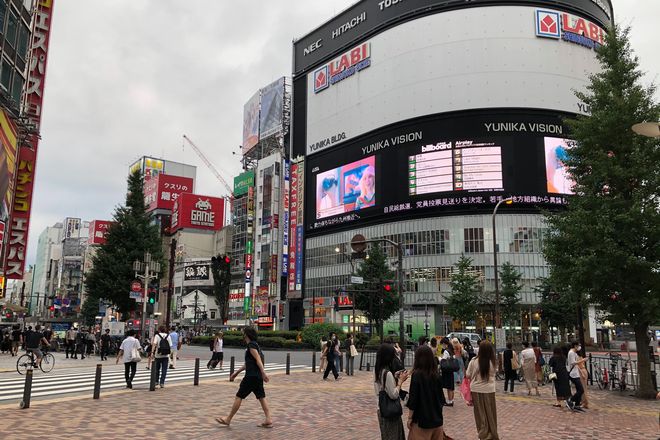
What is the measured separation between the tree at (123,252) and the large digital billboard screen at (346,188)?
38.4 meters

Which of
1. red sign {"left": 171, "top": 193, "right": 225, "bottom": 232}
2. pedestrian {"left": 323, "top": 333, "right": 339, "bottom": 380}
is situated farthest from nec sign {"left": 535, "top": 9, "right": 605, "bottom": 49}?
red sign {"left": 171, "top": 193, "right": 225, "bottom": 232}

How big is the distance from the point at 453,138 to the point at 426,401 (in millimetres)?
63842

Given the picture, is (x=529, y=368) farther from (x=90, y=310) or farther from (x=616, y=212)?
(x=90, y=310)

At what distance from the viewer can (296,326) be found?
281ft

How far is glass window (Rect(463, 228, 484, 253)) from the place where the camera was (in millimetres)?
64125

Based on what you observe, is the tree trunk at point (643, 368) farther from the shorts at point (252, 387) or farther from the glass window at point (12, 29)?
the glass window at point (12, 29)

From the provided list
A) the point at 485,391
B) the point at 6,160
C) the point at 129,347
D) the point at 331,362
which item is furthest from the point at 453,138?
the point at 485,391

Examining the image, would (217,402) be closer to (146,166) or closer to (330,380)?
(330,380)

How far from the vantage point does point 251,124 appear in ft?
356

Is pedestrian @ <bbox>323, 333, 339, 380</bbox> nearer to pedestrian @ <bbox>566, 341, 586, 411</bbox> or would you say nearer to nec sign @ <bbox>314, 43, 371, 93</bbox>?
pedestrian @ <bbox>566, 341, 586, 411</bbox>

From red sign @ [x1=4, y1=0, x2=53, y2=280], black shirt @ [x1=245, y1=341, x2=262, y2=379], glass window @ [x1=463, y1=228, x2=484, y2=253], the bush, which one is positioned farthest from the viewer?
glass window @ [x1=463, y1=228, x2=484, y2=253]

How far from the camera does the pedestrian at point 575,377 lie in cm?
1366

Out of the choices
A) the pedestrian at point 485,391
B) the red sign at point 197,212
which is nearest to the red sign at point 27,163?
the pedestrian at point 485,391

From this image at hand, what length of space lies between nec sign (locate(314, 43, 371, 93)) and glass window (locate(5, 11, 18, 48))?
5746 centimetres
